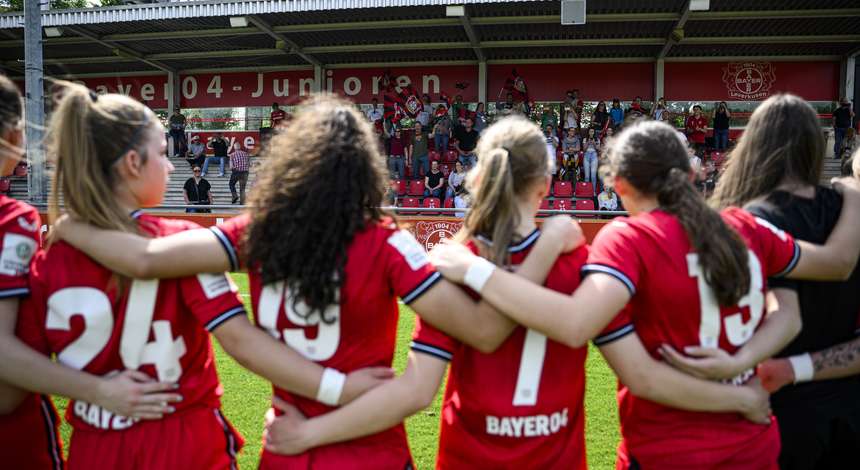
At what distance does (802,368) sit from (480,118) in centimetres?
1638

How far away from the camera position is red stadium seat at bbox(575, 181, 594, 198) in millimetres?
15848

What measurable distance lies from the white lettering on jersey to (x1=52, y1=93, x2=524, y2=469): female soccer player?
0.78 ft

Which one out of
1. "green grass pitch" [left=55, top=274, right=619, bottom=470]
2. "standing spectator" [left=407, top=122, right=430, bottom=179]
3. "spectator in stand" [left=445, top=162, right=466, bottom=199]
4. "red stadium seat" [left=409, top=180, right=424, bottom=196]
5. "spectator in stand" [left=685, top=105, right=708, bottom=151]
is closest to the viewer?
"green grass pitch" [left=55, top=274, right=619, bottom=470]

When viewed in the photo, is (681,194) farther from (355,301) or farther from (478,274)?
(355,301)

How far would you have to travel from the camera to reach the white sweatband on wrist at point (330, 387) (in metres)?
1.68

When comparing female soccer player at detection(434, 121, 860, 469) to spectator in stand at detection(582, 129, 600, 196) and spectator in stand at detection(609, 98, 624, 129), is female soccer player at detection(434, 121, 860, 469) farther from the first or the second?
spectator in stand at detection(609, 98, 624, 129)

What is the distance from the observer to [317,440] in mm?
1679

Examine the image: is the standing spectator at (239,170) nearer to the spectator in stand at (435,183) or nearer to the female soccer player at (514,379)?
the spectator in stand at (435,183)

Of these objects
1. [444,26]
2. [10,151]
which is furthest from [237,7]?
[10,151]

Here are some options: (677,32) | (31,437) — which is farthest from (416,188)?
(31,437)

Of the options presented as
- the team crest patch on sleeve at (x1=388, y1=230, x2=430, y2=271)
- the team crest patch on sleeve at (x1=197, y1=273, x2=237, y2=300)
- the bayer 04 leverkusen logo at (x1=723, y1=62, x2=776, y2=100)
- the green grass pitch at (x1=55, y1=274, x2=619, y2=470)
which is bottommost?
the green grass pitch at (x1=55, y1=274, x2=619, y2=470)

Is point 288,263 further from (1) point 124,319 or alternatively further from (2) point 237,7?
(2) point 237,7

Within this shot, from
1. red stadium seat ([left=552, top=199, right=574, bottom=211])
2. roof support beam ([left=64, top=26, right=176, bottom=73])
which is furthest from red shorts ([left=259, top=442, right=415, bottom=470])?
roof support beam ([left=64, top=26, right=176, bottom=73])

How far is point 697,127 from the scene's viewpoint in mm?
18000
